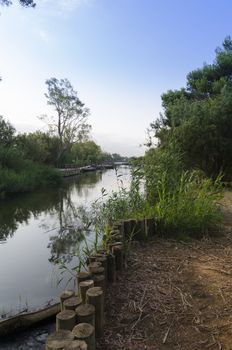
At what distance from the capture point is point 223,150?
10078mm

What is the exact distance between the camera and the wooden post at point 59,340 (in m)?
1.68

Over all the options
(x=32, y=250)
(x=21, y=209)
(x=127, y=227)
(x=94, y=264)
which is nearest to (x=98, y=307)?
(x=94, y=264)

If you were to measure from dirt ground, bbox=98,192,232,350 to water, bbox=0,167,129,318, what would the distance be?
1.87 m

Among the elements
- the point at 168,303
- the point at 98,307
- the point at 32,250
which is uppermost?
the point at 98,307

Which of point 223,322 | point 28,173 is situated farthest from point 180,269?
point 28,173

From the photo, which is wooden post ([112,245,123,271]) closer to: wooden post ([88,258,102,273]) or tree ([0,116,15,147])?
wooden post ([88,258,102,273])

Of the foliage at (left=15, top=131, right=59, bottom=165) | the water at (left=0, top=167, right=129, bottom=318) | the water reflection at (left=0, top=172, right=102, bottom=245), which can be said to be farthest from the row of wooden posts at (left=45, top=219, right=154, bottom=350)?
the foliage at (left=15, top=131, right=59, bottom=165)

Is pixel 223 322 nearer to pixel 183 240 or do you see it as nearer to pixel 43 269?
pixel 183 240

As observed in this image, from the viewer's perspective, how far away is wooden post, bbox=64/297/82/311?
83.6 inches

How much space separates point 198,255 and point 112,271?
52.4 inches

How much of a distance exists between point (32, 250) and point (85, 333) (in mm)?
5613

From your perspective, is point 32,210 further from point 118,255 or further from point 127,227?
point 118,255

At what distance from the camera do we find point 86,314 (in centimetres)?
200

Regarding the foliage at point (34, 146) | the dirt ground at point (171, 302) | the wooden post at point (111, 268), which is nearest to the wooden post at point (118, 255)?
the dirt ground at point (171, 302)
